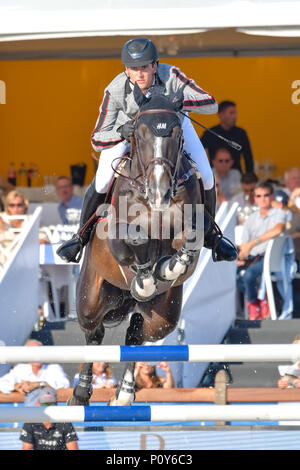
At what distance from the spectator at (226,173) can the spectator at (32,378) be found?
7.91ft

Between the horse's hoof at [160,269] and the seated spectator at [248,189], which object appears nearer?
the horse's hoof at [160,269]

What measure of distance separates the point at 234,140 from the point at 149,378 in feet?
8.09

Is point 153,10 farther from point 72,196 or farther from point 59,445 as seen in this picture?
point 59,445

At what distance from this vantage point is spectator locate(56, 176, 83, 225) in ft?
26.1

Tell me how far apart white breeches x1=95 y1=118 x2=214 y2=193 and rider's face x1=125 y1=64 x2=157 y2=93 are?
0.31 m

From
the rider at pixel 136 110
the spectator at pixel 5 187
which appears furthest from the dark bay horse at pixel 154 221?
the spectator at pixel 5 187

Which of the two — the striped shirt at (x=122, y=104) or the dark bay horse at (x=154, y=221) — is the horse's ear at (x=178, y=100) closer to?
the dark bay horse at (x=154, y=221)

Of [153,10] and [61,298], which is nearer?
[153,10]

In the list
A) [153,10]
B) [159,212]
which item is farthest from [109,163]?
[153,10]

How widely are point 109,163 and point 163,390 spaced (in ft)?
7.25

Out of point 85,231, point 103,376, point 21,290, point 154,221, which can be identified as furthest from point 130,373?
point 21,290

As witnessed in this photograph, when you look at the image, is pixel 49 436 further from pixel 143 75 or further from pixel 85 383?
pixel 143 75

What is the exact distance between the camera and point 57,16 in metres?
7.25

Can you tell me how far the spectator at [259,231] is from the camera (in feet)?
24.8
